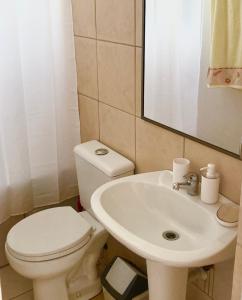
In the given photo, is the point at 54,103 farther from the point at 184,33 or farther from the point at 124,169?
the point at 184,33

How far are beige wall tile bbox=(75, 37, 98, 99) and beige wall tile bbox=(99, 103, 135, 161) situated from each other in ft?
0.40

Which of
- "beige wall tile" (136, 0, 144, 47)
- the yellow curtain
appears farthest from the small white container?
"beige wall tile" (136, 0, 144, 47)

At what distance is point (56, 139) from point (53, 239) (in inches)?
22.9

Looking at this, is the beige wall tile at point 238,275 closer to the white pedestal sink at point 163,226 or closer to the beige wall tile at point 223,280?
the white pedestal sink at point 163,226

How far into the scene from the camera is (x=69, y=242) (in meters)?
1.79

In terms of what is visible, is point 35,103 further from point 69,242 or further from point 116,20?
point 69,242

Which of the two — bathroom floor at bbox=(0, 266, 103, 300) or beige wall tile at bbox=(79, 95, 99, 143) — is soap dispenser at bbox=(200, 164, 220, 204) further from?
bathroom floor at bbox=(0, 266, 103, 300)

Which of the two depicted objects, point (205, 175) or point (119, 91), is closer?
point (205, 175)

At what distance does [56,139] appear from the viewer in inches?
85.1

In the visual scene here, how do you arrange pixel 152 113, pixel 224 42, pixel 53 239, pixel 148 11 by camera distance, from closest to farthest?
pixel 224 42 → pixel 148 11 → pixel 152 113 → pixel 53 239

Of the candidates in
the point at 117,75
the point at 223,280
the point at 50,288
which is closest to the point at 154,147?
the point at 117,75

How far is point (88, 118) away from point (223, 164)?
933 mm

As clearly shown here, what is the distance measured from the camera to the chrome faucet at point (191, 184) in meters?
1.48

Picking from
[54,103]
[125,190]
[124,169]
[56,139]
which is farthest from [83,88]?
[125,190]
